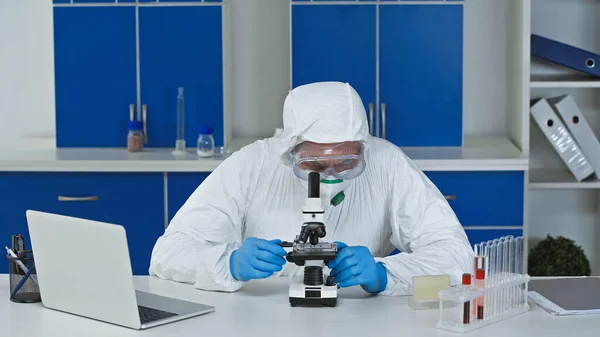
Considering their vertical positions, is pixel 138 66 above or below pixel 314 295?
above

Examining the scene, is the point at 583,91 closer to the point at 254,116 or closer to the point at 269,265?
the point at 254,116

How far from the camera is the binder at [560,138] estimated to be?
404cm

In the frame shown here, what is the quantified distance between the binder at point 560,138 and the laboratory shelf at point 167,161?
166 millimetres

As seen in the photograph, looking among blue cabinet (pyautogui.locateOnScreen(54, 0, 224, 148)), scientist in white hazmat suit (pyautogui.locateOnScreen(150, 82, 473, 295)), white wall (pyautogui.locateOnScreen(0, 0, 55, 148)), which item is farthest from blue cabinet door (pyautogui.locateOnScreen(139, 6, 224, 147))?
scientist in white hazmat suit (pyautogui.locateOnScreen(150, 82, 473, 295))

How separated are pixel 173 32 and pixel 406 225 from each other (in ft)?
5.98

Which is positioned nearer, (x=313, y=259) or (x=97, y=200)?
(x=313, y=259)

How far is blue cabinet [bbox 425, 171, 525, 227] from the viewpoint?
12.6ft

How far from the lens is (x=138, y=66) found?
4.14 meters

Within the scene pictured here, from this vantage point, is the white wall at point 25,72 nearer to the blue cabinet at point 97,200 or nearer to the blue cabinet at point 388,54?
the blue cabinet at point 97,200

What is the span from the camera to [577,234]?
14.7 feet

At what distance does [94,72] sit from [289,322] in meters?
2.36

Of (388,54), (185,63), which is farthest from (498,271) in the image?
(185,63)

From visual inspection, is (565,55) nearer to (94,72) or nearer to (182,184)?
(182,184)

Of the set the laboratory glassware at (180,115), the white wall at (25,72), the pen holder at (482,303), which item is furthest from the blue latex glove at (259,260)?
the white wall at (25,72)
